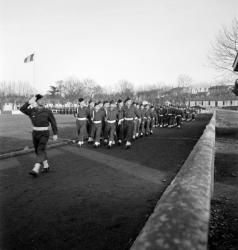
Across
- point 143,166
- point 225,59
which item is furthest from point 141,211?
point 225,59

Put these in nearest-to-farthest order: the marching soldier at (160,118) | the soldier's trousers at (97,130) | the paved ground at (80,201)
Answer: the paved ground at (80,201) < the soldier's trousers at (97,130) < the marching soldier at (160,118)

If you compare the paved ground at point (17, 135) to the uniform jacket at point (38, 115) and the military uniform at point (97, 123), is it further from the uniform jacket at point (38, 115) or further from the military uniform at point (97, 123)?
the uniform jacket at point (38, 115)

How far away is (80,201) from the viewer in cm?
524

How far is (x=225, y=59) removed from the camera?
3531 centimetres

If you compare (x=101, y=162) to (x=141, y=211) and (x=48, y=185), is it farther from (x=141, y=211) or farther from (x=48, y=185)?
(x=141, y=211)

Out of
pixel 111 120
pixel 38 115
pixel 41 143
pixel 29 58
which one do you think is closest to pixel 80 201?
pixel 41 143

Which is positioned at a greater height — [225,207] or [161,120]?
[161,120]

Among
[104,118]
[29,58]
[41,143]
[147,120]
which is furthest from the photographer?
[147,120]

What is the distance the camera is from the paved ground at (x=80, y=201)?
3.71 metres

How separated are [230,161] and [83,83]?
333 ft

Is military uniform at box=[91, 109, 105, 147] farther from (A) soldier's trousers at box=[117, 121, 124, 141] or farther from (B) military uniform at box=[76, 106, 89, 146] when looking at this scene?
(A) soldier's trousers at box=[117, 121, 124, 141]

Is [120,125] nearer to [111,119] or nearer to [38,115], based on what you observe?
[111,119]

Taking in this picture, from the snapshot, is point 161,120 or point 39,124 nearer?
point 39,124

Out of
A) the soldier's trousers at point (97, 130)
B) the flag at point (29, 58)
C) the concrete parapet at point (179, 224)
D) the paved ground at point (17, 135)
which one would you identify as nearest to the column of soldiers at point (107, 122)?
the soldier's trousers at point (97, 130)
